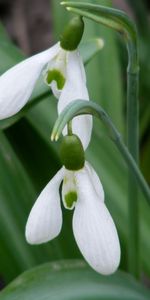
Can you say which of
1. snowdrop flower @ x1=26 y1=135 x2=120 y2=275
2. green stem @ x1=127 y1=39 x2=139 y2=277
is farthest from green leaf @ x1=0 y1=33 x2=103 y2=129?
snowdrop flower @ x1=26 y1=135 x2=120 y2=275

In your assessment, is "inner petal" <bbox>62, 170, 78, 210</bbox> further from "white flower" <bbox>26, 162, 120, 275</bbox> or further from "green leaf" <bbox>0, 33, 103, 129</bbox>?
"green leaf" <bbox>0, 33, 103, 129</bbox>

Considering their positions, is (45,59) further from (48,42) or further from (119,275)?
(48,42)

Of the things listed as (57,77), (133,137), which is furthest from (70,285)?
(57,77)

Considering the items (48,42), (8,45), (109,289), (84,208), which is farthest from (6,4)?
(84,208)

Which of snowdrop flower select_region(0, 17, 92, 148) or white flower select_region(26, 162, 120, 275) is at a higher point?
snowdrop flower select_region(0, 17, 92, 148)

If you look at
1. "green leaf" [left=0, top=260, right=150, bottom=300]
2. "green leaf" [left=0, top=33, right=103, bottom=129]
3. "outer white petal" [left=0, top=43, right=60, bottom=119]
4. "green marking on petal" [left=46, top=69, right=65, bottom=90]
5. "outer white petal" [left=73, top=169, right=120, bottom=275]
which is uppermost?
"outer white petal" [left=0, top=43, right=60, bottom=119]

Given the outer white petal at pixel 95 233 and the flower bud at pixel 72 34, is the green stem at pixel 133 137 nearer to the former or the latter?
the flower bud at pixel 72 34

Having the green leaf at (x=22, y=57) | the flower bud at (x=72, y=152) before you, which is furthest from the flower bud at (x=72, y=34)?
the green leaf at (x=22, y=57)
